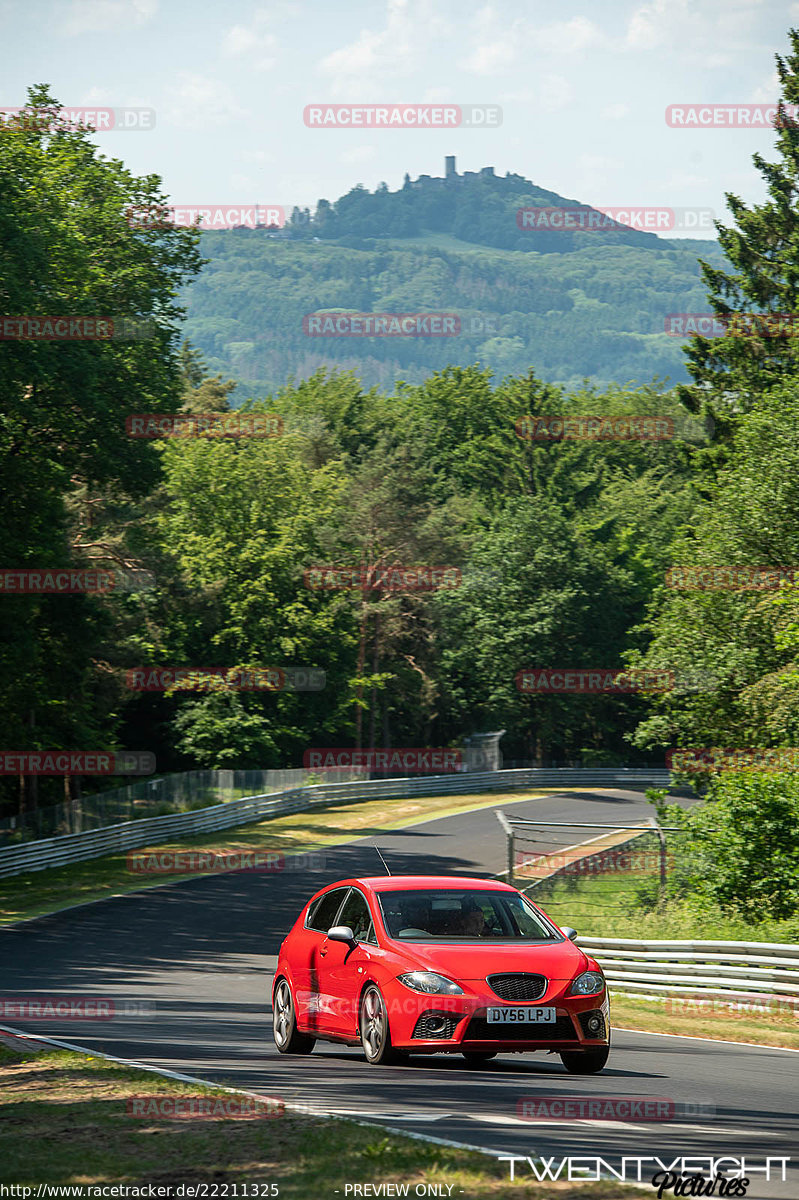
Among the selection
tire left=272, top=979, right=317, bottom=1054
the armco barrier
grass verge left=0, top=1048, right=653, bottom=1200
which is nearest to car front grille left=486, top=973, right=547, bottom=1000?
grass verge left=0, top=1048, right=653, bottom=1200

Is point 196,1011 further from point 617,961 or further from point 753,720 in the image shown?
point 753,720

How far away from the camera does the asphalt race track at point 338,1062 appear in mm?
7848

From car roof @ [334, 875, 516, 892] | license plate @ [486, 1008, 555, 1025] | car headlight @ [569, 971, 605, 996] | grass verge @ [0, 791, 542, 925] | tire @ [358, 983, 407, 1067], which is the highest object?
car roof @ [334, 875, 516, 892]

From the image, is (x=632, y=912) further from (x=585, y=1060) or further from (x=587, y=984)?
(x=587, y=984)

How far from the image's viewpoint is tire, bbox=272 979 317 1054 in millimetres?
12117

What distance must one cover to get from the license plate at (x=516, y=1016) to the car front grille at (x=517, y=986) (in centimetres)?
9

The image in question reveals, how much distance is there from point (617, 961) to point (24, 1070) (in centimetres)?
1165

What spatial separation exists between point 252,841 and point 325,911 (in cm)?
3442

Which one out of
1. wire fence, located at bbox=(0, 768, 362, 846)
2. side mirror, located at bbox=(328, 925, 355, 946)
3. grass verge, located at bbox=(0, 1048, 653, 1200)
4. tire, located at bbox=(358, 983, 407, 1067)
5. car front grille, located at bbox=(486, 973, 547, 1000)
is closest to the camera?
grass verge, located at bbox=(0, 1048, 653, 1200)

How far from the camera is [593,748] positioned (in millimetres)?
82250

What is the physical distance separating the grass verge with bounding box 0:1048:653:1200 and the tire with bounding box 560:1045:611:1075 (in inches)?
117

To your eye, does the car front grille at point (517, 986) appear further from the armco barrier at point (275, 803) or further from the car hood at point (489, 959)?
the armco barrier at point (275, 803)

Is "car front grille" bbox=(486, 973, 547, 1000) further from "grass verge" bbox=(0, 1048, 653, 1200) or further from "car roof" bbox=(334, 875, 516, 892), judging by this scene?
"grass verge" bbox=(0, 1048, 653, 1200)

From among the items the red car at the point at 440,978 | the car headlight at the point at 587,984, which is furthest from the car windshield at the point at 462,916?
the car headlight at the point at 587,984
